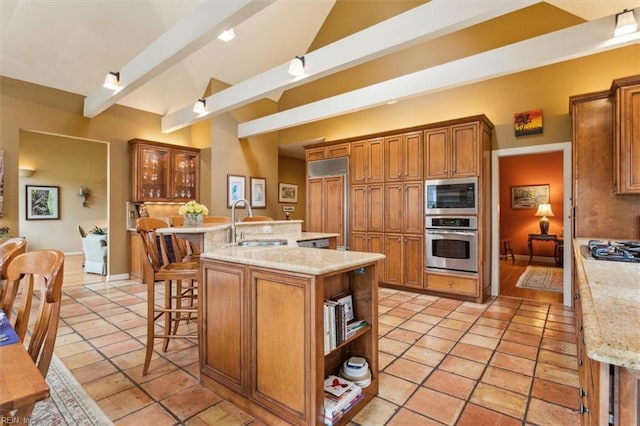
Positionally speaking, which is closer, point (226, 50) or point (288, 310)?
point (288, 310)

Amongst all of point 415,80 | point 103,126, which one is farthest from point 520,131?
point 103,126

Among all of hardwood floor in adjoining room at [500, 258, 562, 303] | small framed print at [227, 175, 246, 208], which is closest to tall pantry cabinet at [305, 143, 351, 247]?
small framed print at [227, 175, 246, 208]

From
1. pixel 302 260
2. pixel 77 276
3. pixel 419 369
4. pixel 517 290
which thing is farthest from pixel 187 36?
pixel 517 290

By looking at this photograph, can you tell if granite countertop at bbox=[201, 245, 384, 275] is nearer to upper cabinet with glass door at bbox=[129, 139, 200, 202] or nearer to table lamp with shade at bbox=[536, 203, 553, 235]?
upper cabinet with glass door at bbox=[129, 139, 200, 202]

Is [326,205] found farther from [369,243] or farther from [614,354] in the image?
[614,354]

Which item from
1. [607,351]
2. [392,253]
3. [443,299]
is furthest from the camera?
[392,253]

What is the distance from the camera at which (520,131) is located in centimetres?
446

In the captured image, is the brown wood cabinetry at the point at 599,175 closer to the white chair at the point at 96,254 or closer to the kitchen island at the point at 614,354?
the kitchen island at the point at 614,354

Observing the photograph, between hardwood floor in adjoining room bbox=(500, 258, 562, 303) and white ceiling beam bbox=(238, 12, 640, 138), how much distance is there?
119 inches

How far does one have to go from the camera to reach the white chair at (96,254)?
5.92 m

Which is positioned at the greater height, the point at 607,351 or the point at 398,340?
the point at 607,351

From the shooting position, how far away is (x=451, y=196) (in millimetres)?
4375

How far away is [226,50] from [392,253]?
4.59 metres

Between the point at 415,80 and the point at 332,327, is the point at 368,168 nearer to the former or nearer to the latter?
the point at 415,80
